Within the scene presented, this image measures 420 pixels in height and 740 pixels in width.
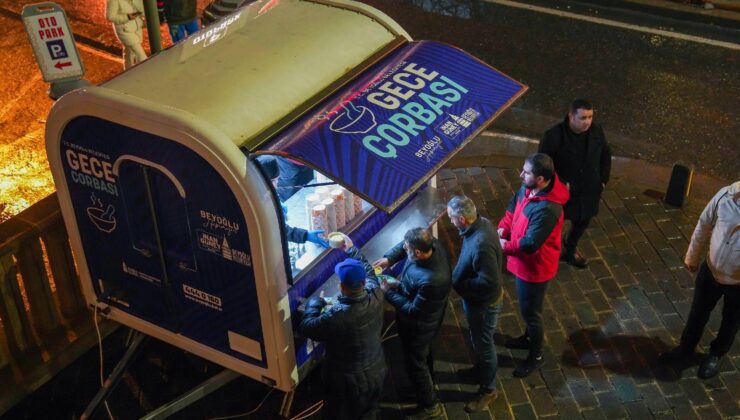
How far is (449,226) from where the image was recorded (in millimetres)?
8391

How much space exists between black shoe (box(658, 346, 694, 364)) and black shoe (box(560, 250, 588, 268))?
1334 mm

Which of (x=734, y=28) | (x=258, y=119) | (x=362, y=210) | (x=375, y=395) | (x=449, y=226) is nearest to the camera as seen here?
(x=258, y=119)

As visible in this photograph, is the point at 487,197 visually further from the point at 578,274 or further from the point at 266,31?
the point at 266,31

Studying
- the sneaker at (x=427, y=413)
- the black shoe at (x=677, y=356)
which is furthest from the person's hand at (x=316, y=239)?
the black shoe at (x=677, y=356)

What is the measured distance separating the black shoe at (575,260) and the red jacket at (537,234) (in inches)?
64.4

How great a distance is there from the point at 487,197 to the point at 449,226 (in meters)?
0.70

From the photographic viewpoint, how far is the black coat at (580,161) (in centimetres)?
720

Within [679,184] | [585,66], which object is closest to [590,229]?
[679,184]

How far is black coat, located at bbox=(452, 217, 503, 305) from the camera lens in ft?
19.0

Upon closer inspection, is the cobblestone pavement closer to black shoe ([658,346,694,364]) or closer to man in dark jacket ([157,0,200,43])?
black shoe ([658,346,694,364])

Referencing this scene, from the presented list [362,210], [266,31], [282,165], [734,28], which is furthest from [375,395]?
[734,28]

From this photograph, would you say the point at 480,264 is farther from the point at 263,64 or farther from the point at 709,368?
the point at 709,368

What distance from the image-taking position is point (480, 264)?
5816 millimetres

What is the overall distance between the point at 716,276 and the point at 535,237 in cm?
145
